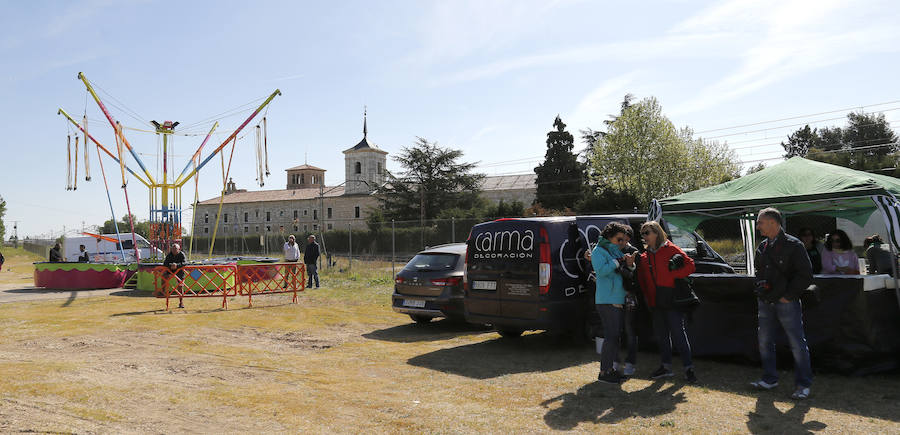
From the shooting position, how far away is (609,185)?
4812cm

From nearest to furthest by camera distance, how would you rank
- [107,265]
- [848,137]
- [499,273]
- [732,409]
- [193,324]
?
[732,409] → [499,273] → [193,324] → [107,265] → [848,137]

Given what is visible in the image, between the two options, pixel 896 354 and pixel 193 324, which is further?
pixel 193 324

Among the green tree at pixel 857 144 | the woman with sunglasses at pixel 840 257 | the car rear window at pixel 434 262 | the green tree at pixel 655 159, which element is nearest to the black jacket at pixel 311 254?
the car rear window at pixel 434 262

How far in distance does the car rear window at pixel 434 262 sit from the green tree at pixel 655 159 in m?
38.4

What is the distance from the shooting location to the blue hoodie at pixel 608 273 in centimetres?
598

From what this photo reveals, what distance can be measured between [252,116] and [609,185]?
105ft

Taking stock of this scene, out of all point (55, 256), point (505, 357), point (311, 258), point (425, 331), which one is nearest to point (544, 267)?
point (505, 357)

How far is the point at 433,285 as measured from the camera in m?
9.60

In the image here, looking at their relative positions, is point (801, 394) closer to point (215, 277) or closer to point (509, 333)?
point (509, 333)

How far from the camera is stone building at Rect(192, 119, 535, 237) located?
86750mm

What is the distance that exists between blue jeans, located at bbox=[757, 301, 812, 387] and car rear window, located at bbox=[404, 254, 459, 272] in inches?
196

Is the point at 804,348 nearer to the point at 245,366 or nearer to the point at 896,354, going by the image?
the point at 896,354

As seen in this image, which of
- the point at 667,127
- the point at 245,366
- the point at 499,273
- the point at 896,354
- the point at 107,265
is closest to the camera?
the point at 896,354

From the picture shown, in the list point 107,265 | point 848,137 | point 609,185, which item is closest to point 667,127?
point 609,185
